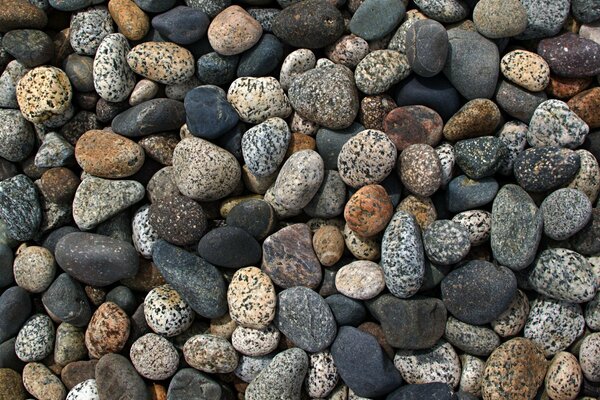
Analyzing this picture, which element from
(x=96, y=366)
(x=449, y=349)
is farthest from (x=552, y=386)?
(x=96, y=366)

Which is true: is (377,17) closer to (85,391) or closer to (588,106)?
(588,106)

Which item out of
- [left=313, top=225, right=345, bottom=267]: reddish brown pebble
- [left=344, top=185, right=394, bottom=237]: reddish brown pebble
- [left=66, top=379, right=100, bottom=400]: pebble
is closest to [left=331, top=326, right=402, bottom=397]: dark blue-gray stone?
[left=313, top=225, right=345, bottom=267]: reddish brown pebble

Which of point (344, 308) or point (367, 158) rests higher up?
point (367, 158)

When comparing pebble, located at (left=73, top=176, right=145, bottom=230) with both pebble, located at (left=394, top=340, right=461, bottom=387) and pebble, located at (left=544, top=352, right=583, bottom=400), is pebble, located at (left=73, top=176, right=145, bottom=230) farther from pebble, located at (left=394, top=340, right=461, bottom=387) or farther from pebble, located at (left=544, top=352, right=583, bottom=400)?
pebble, located at (left=544, top=352, right=583, bottom=400)

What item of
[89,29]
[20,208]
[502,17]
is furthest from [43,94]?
[502,17]

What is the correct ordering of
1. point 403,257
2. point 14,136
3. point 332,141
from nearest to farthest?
point 403,257, point 332,141, point 14,136
